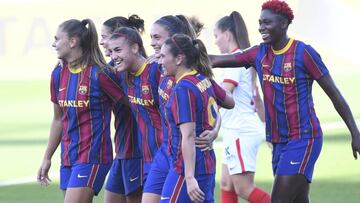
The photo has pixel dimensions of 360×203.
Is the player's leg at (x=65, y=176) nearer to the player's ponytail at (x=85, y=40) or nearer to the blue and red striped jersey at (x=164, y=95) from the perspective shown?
the player's ponytail at (x=85, y=40)

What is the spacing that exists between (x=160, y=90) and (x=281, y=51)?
3.85ft

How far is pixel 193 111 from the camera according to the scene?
766 centimetres

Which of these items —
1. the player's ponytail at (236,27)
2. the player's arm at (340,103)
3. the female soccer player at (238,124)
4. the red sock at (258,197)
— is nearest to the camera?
the player's arm at (340,103)

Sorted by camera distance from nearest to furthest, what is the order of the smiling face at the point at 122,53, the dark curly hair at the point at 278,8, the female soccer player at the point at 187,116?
the female soccer player at the point at 187,116, the smiling face at the point at 122,53, the dark curly hair at the point at 278,8

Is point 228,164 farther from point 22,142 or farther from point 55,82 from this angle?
point 22,142

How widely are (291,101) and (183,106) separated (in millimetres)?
1420

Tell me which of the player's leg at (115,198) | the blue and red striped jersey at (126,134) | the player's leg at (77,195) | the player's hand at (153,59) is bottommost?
the player's leg at (115,198)

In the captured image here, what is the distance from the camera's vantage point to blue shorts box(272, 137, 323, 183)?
877 cm

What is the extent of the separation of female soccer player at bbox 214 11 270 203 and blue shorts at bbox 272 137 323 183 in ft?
5.72

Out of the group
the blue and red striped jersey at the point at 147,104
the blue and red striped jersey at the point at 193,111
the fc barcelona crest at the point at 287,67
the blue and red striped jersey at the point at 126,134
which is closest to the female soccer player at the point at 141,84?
the blue and red striped jersey at the point at 147,104

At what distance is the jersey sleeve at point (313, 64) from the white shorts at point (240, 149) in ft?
7.02

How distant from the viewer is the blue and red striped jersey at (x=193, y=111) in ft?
25.1

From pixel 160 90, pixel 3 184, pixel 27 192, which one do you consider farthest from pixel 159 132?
pixel 3 184

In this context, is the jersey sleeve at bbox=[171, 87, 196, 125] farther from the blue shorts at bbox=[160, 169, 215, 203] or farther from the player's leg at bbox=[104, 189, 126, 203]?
the player's leg at bbox=[104, 189, 126, 203]
